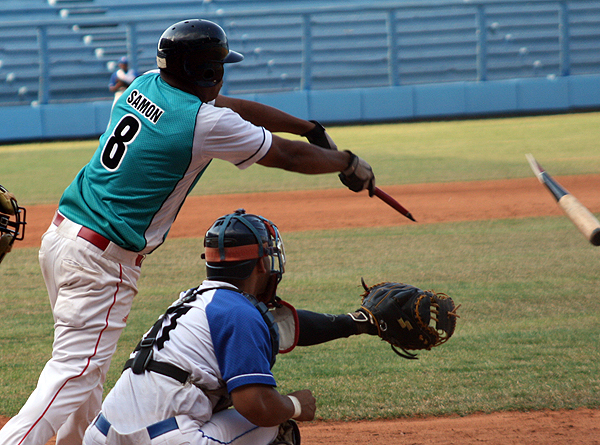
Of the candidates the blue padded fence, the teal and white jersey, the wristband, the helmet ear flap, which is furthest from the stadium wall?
the wristband

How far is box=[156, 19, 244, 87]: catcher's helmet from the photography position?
2.79 meters

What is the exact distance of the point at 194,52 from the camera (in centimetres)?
279

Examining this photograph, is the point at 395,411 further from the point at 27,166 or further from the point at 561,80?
the point at 561,80

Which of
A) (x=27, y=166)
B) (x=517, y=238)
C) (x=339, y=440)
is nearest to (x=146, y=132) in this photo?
(x=339, y=440)

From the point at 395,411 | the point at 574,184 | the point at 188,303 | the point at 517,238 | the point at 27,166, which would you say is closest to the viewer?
the point at 188,303

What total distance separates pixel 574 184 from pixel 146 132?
29.6 feet

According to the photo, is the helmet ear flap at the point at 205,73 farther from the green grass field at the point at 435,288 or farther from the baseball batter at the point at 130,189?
the green grass field at the point at 435,288

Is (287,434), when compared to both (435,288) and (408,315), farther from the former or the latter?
(435,288)

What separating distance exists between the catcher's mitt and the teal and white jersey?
2.81 ft

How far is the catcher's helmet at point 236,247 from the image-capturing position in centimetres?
242

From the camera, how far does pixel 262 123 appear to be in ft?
11.2

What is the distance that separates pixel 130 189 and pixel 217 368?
0.84 meters

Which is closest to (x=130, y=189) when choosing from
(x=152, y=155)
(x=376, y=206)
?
(x=152, y=155)

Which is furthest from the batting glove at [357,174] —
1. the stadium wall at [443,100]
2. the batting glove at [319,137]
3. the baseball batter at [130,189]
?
the stadium wall at [443,100]
